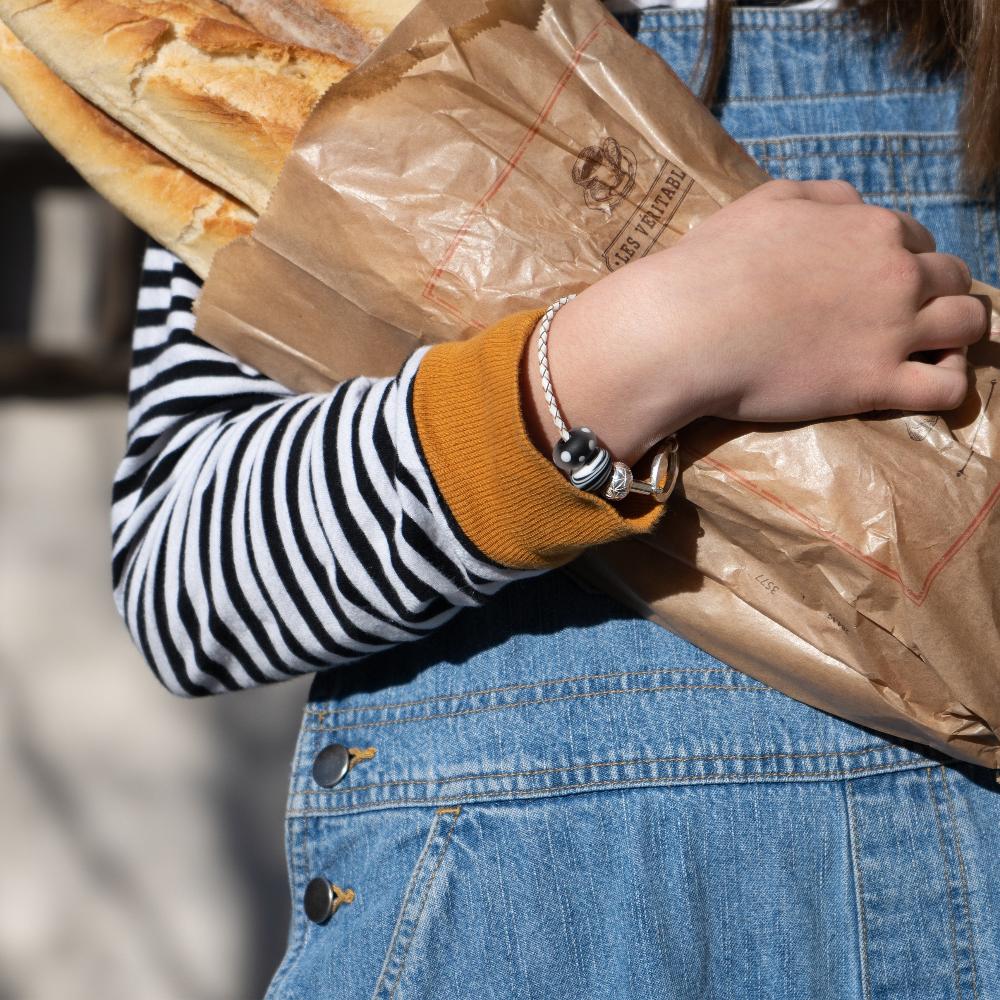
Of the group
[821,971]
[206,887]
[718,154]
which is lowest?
[206,887]

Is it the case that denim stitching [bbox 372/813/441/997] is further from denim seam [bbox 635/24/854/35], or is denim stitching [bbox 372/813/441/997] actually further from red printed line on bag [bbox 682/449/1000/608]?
denim seam [bbox 635/24/854/35]

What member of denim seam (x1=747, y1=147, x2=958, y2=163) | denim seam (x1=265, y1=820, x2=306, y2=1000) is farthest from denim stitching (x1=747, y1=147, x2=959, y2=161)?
denim seam (x1=265, y1=820, x2=306, y2=1000)

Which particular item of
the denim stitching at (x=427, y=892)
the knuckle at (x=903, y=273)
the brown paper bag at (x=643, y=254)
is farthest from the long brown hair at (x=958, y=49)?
the denim stitching at (x=427, y=892)

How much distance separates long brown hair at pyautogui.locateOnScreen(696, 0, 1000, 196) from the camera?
0.76m

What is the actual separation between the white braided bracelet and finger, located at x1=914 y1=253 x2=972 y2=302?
0.20 m

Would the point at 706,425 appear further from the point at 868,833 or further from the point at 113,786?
the point at 113,786

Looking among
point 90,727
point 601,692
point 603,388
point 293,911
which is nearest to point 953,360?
point 603,388

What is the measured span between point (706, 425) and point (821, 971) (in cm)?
42

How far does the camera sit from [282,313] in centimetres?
73

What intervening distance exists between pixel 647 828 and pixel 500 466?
0.31m

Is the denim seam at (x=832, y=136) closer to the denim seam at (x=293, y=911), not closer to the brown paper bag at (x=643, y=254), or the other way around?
the brown paper bag at (x=643, y=254)

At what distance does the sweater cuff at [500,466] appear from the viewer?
23.8 inches

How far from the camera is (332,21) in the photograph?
74cm

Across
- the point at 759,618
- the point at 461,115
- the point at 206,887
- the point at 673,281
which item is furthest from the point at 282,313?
the point at 206,887
